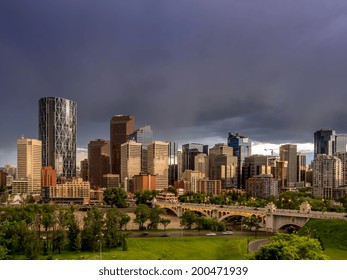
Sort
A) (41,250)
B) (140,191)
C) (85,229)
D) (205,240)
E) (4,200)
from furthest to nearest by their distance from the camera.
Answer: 1. (140,191)
2. (4,200)
3. (205,240)
4. (85,229)
5. (41,250)

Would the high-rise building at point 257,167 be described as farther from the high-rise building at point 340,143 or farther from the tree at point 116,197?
the tree at point 116,197

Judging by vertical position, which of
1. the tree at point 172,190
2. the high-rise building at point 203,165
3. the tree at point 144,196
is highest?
the high-rise building at point 203,165

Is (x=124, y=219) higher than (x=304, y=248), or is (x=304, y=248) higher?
(x=304, y=248)

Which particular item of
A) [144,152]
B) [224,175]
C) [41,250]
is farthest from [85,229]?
[224,175]

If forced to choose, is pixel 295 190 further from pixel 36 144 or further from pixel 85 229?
pixel 85 229

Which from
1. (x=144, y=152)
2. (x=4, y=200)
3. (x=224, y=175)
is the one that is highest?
(x=144, y=152)

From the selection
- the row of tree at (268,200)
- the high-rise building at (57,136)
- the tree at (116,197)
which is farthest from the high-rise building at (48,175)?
the row of tree at (268,200)

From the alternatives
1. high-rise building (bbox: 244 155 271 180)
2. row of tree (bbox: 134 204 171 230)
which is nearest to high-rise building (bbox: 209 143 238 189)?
high-rise building (bbox: 244 155 271 180)
